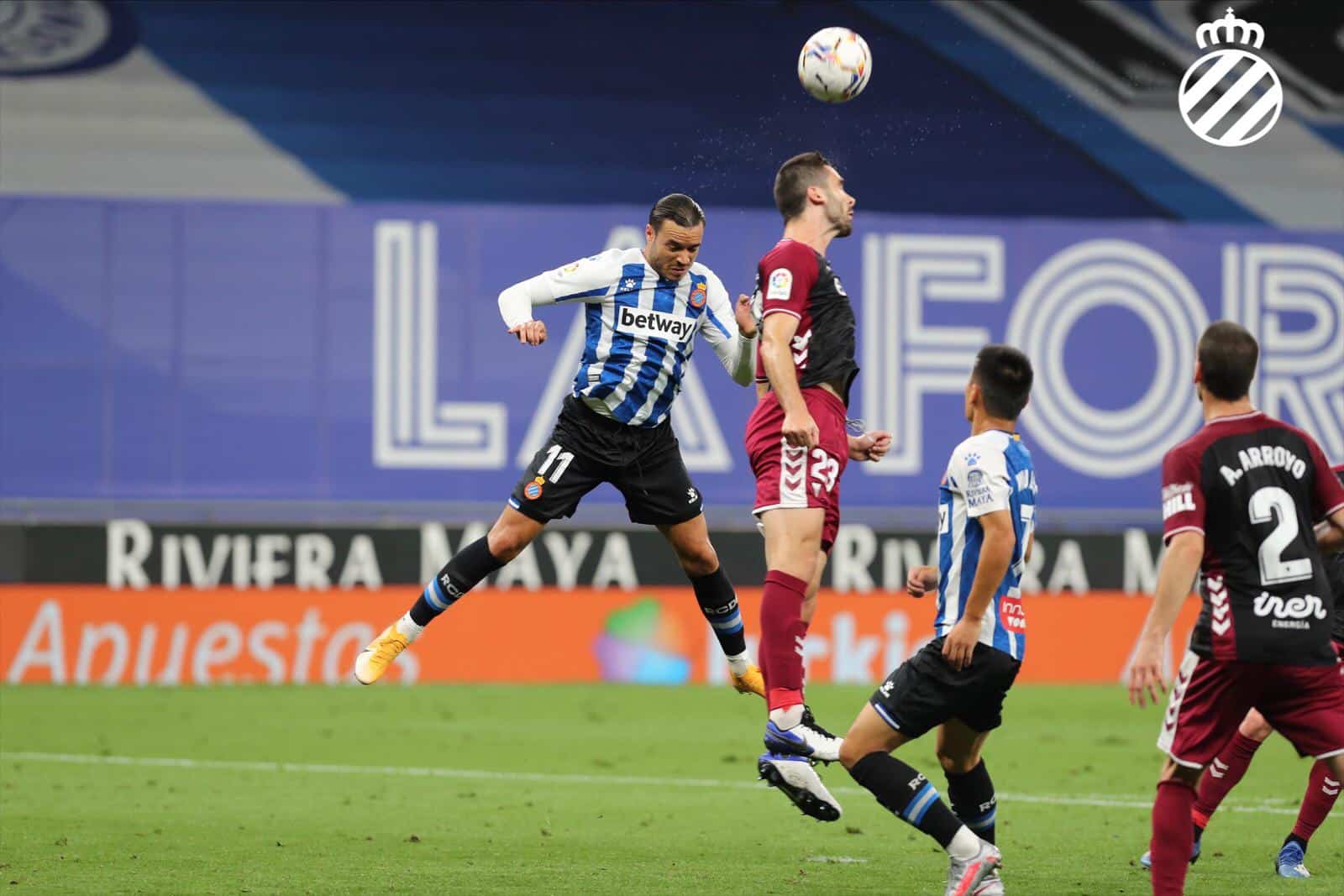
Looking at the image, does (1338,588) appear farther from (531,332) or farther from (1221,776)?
(531,332)

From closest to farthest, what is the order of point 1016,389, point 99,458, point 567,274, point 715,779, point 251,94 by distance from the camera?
point 1016,389, point 567,274, point 715,779, point 99,458, point 251,94

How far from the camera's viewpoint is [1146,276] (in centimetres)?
1686

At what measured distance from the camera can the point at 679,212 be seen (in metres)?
7.72

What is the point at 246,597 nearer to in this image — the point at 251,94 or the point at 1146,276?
the point at 251,94

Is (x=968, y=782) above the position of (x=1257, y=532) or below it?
below

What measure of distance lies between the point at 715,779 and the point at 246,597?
565 centimetres

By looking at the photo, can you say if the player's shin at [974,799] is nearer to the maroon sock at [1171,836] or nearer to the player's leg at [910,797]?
the player's leg at [910,797]

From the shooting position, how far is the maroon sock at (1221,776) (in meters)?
7.40

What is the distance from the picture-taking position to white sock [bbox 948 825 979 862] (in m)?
6.23

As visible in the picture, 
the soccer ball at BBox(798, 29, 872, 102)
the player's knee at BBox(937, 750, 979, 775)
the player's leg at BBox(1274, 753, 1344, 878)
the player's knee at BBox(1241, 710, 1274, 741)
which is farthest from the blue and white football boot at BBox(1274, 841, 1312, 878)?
the soccer ball at BBox(798, 29, 872, 102)

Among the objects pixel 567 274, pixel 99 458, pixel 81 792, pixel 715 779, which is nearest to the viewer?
pixel 567 274

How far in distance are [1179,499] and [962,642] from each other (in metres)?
0.94

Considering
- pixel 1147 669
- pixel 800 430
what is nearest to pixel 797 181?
pixel 800 430

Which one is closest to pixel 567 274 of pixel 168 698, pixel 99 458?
pixel 168 698
